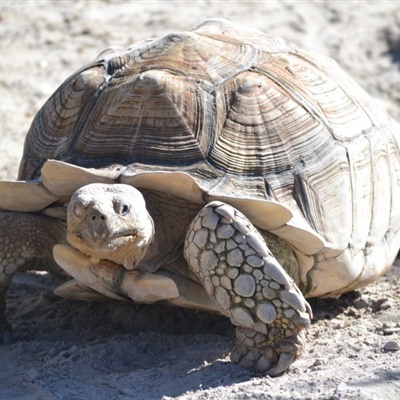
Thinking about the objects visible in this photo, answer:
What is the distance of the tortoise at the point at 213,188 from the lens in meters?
3.95

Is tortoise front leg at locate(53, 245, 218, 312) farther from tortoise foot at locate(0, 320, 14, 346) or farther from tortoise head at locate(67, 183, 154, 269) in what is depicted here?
tortoise foot at locate(0, 320, 14, 346)

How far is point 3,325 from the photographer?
4621 mm

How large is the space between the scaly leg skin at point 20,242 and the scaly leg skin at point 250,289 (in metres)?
0.90

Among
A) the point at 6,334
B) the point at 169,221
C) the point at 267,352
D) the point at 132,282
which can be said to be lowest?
the point at 6,334

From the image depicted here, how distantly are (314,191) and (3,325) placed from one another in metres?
1.57

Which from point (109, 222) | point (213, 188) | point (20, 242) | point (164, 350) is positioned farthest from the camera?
point (20, 242)

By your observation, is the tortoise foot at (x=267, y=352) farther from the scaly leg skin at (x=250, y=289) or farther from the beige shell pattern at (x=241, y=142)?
the beige shell pattern at (x=241, y=142)

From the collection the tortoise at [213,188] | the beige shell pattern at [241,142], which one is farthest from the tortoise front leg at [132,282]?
the beige shell pattern at [241,142]

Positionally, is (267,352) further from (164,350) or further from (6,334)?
(6,334)

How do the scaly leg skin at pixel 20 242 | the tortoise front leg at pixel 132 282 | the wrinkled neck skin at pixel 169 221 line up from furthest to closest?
the scaly leg skin at pixel 20 242 → the wrinkled neck skin at pixel 169 221 → the tortoise front leg at pixel 132 282

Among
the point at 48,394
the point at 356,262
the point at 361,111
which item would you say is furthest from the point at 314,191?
the point at 48,394

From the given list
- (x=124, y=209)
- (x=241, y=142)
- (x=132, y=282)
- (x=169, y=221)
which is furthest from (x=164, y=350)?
(x=241, y=142)

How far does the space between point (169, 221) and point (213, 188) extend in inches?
12.8

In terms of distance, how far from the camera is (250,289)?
3916 millimetres
